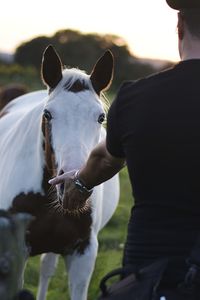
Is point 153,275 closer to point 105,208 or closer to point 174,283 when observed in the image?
point 174,283

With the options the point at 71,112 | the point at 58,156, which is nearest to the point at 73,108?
the point at 71,112

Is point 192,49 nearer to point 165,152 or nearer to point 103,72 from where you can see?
point 165,152

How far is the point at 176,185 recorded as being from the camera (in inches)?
101

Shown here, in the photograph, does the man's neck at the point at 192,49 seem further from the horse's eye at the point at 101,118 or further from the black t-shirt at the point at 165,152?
the horse's eye at the point at 101,118

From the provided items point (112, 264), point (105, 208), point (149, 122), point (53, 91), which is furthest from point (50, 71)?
point (112, 264)

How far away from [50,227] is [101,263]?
149 cm

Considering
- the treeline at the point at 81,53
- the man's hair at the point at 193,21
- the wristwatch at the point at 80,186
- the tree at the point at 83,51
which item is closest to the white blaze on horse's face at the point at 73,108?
the wristwatch at the point at 80,186

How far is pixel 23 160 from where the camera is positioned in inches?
198

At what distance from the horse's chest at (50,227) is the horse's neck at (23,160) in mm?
79

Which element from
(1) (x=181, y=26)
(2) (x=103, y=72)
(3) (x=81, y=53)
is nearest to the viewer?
(1) (x=181, y=26)

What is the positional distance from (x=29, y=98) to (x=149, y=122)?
4519mm

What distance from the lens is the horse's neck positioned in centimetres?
489

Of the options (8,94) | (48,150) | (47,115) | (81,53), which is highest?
(47,115)

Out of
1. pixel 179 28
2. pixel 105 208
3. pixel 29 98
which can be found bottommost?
pixel 105 208
